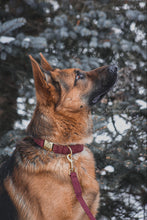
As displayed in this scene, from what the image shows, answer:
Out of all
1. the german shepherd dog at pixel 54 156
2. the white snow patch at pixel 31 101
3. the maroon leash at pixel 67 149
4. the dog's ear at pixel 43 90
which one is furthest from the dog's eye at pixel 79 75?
the white snow patch at pixel 31 101

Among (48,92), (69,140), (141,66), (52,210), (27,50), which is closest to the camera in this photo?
(52,210)

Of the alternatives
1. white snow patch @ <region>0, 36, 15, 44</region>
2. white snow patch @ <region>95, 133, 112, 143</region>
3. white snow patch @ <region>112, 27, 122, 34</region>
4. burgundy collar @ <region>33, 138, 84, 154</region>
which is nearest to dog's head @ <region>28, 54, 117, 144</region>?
burgundy collar @ <region>33, 138, 84, 154</region>

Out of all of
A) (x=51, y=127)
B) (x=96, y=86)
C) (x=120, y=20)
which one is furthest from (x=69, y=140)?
(x=120, y=20)

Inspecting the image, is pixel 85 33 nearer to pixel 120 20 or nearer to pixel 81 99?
pixel 120 20

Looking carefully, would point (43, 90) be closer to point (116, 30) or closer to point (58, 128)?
point (58, 128)

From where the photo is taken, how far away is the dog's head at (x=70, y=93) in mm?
1981

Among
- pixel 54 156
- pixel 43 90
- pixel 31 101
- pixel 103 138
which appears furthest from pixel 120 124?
pixel 43 90

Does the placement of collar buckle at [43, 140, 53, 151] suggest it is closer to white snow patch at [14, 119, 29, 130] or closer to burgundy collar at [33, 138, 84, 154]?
burgundy collar at [33, 138, 84, 154]

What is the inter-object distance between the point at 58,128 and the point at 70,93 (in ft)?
1.34

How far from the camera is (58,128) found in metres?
2.05

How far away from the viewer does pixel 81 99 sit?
227 cm

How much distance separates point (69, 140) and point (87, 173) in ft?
1.31

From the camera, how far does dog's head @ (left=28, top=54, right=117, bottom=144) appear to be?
1.98 m

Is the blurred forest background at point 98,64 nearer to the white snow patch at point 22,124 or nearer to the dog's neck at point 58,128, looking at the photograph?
the white snow patch at point 22,124
